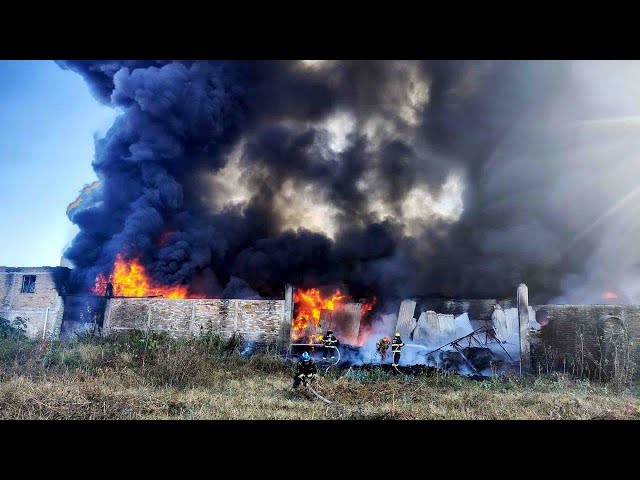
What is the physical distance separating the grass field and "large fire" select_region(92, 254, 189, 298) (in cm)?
712

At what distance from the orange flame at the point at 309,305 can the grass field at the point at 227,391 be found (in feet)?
16.2

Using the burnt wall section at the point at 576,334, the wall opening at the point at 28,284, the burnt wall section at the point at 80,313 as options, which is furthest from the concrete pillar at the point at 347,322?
the wall opening at the point at 28,284

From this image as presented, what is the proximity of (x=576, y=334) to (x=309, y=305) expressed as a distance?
10.3 metres

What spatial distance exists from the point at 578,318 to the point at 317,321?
31.8ft

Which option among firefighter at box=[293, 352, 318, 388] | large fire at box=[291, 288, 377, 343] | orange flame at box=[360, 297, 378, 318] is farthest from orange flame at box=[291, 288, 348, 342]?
firefighter at box=[293, 352, 318, 388]

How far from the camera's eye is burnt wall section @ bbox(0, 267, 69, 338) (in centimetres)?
2128

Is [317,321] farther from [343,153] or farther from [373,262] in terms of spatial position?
[343,153]

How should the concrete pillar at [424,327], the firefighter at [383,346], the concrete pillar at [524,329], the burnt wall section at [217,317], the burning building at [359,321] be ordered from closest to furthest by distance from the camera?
the burning building at [359,321] → the concrete pillar at [524,329] → the burnt wall section at [217,317] → the concrete pillar at [424,327] → the firefighter at [383,346]

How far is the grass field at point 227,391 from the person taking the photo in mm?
7949

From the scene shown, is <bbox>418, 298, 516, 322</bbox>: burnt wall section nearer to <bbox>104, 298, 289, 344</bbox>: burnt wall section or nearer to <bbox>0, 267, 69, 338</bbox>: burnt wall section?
<bbox>104, 298, 289, 344</bbox>: burnt wall section

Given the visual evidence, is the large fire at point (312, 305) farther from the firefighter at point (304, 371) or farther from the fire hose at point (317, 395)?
the fire hose at point (317, 395)
